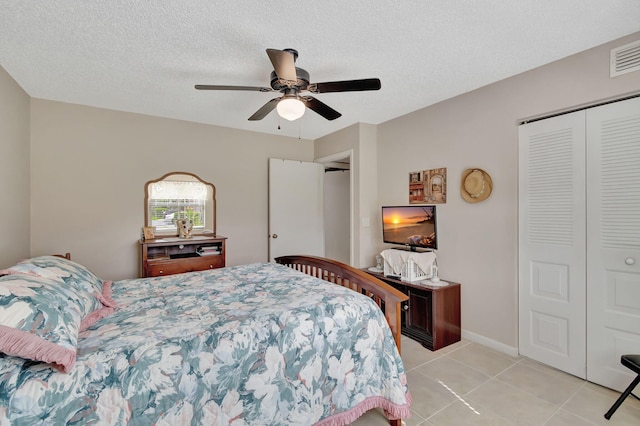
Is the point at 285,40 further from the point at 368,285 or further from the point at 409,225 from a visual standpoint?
the point at 409,225

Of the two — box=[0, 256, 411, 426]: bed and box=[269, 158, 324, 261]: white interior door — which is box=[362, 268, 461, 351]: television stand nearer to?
box=[0, 256, 411, 426]: bed

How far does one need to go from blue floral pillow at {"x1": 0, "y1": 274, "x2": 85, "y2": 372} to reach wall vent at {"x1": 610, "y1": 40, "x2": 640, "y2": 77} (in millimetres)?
3560

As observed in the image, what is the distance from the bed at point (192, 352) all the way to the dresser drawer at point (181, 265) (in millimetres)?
1138

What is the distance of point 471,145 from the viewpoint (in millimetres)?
2930

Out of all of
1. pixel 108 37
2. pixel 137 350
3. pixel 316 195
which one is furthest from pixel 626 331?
pixel 108 37

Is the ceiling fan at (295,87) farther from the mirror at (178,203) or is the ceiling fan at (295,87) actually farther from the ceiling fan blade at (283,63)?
the mirror at (178,203)

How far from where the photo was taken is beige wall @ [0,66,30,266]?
2.39 metres

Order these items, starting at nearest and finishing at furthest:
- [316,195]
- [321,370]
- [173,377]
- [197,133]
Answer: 1. [173,377]
2. [321,370]
3. [197,133]
4. [316,195]

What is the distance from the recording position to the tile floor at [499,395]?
182cm

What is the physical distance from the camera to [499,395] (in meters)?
2.06

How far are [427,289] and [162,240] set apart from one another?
3.01m

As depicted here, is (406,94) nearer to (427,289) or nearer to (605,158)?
(605,158)

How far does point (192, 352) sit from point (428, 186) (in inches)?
114

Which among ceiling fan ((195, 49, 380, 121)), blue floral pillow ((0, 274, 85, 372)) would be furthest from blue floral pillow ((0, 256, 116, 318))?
ceiling fan ((195, 49, 380, 121))
